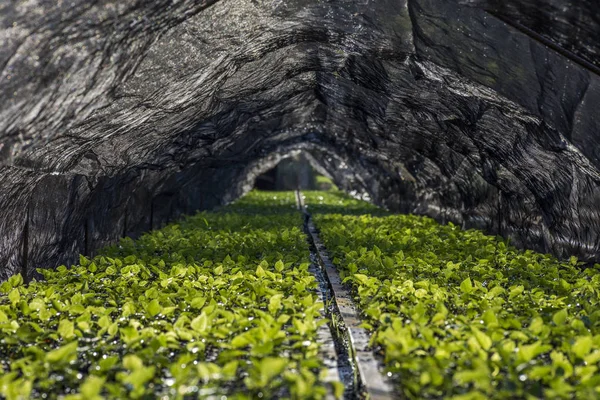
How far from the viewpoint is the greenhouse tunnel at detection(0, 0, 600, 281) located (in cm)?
414

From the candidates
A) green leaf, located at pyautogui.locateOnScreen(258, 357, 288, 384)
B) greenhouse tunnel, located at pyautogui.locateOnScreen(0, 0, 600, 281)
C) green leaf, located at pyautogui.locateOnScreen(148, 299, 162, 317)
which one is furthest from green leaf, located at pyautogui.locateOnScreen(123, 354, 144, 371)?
greenhouse tunnel, located at pyautogui.locateOnScreen(0, 0, 600, 281)

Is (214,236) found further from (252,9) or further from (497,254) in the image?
(252,9)

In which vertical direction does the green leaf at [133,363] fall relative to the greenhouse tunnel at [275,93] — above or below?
below

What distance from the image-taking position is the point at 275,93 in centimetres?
903

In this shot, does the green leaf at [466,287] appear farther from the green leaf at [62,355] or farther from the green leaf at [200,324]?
the green leaf at [62,355]

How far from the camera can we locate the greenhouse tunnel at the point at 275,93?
414 cm

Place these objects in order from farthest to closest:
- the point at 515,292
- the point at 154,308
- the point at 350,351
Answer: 1. the point at 515,292
2. the point at 350,351
3. the point at 154,308

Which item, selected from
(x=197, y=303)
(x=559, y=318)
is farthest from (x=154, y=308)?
(x=559, y=318)

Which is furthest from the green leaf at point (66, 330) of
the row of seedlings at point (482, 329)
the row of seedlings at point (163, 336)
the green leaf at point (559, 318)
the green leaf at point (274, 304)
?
the green leaf at point (559, 318)

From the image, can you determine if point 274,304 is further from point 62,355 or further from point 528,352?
point 528,352

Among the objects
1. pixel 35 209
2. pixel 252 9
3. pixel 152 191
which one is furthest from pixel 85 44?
pixel 152 191

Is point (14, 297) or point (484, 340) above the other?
Answer: point (484, 340)

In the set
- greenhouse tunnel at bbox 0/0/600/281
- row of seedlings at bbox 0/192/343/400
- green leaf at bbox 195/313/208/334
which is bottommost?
row of seedlings at bbox 0/192/343/400

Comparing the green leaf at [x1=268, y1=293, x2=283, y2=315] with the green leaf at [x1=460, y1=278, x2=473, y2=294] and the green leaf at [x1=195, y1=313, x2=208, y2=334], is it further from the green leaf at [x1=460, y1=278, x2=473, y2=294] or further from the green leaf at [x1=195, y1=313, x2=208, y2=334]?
the green leaf at [x1=460, y1=278, x2=473, y2=294]
